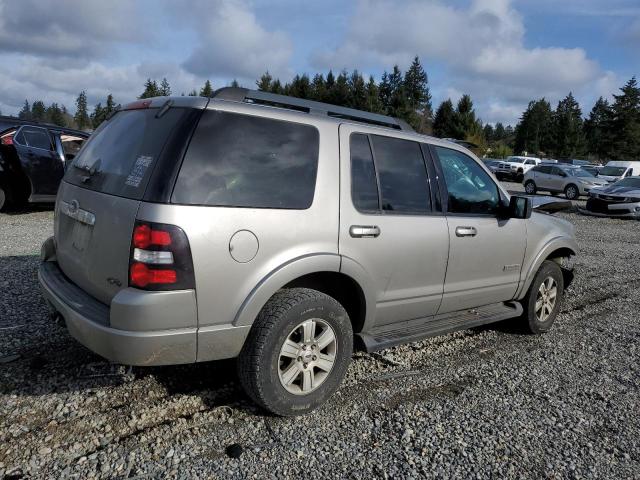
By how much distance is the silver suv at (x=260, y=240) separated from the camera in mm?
2760

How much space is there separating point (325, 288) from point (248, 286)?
77 cm

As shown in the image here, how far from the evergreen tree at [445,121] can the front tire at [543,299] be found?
63447 mm

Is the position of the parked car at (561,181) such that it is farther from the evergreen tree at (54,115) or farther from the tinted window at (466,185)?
the evergreen tree at (54,115)

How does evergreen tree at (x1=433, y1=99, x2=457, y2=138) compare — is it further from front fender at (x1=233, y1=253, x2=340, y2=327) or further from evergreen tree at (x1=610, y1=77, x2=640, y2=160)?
front fender at (x1=233, y1=253, x2=340, y2=327)

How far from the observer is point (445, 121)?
69250 mm

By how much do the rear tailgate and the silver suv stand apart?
0.04ft

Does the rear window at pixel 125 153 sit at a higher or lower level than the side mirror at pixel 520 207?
higher

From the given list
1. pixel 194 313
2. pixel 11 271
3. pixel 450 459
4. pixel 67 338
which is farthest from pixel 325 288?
pixel 11 271

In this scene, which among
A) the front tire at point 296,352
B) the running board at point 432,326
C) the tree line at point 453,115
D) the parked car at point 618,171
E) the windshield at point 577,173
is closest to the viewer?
the front tire at point 296,352

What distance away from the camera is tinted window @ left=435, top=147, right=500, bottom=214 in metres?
4.21

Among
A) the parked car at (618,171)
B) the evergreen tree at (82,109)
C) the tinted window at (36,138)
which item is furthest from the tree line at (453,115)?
the tinted window at (36,138)

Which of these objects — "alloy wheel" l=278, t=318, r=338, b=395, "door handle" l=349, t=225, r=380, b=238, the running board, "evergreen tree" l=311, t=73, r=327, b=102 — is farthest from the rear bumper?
"evergreen tree" l=311, t=73, r=327, b=102

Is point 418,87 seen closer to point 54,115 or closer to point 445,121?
point 445,121

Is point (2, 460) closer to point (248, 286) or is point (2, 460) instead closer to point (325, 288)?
point (248, 286)
